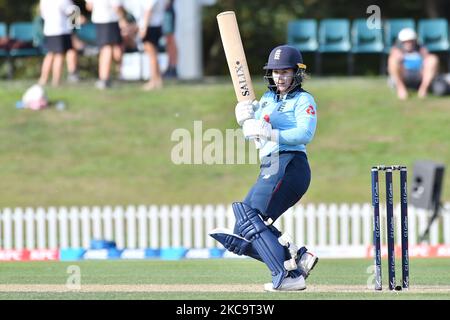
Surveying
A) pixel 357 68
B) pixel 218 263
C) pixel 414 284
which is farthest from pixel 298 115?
pixel 357 68

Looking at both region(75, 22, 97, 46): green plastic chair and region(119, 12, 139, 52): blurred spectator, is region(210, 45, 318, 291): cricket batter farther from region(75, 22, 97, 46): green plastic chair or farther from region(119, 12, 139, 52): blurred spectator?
region(75, 22, 97, 46): green plastic chair

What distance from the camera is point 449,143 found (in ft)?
66.6

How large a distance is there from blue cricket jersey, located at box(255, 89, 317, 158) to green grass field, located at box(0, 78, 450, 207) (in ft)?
34.1

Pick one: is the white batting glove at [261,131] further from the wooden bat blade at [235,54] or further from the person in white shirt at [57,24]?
the person in white shirt at [57,24]

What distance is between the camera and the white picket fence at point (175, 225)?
16984mm

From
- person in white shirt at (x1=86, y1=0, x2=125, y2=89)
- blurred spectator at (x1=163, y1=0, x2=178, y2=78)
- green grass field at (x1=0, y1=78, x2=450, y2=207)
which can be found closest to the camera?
green grass field at (x1=0, y1=78, x2=450, y2=207)

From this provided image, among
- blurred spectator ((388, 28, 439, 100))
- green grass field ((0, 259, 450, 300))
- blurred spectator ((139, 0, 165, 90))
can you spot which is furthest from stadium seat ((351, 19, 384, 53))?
green grass field ((0, 259, 450, 300))

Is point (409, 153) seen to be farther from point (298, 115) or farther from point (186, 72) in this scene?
point (298, 115)

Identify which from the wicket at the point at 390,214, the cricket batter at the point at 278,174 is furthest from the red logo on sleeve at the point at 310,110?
the wicket at the point at 390,214

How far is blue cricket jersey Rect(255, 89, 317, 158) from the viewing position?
8508 mm

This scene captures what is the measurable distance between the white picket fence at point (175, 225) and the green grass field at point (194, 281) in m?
3.58

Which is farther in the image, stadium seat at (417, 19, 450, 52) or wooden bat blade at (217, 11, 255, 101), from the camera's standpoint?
stadium seat at (417, 19, 450, 52)

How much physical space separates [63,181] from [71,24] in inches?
132

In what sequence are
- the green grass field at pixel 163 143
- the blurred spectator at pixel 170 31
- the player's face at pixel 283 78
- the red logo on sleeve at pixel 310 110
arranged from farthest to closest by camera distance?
the blurred spectator at pixel 170 31 < the green grass field at pixel 163 143 < the player's face at pixel 283 78 < the red logo on sleeve at pixel 310 110
